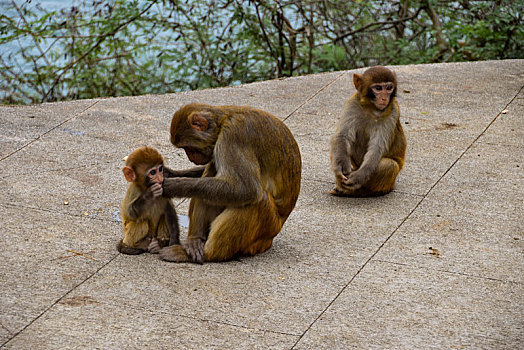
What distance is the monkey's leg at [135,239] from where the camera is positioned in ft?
19.0

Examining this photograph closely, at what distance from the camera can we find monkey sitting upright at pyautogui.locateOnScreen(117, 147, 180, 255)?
5473 millimetres

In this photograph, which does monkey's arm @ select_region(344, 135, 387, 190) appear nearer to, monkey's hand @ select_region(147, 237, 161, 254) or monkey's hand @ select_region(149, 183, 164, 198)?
monkey's hand @ select_region(147, 237, 161, 254)

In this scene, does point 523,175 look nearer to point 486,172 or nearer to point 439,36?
point 486,172

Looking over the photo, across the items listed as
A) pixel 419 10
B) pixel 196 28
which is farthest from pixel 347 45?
pixel 196 28

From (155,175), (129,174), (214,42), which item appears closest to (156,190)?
(155,175)

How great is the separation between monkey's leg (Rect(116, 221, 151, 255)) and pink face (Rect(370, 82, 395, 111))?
2.78m

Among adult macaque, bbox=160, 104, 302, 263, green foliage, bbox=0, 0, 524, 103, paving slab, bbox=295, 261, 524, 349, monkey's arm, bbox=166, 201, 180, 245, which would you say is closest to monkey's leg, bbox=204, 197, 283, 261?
adult macaque, bbox=160, 104, 302, 263

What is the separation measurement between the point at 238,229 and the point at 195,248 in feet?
1.30

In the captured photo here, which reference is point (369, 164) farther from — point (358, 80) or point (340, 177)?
point (358, 80)

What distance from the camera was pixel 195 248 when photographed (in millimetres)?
5723

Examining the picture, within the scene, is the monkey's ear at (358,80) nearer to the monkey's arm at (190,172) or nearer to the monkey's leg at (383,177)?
the monkey's leg at (383,177)

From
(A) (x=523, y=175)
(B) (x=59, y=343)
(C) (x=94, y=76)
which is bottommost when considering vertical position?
(A) (x=523, y=175)

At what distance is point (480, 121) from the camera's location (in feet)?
30.9

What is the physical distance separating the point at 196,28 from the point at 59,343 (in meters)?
8.96
